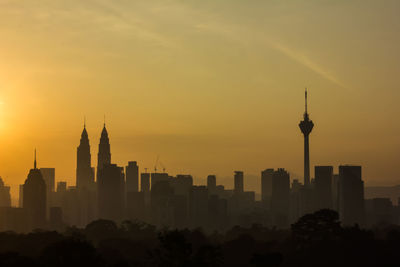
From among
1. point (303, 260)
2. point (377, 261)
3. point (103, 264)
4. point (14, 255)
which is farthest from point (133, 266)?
point (377, 261)

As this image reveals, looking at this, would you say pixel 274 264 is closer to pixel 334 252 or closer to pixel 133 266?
pixel 133 266

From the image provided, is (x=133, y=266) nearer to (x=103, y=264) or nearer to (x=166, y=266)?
(x=103, y=264)

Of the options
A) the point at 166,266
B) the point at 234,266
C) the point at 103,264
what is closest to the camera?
the point at 166,266

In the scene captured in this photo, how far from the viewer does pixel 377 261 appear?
636 ft

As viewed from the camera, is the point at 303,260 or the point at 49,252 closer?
the point at 49,252

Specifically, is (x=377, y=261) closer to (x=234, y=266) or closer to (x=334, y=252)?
(x=334, y=252)

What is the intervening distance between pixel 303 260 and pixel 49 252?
2322 inches

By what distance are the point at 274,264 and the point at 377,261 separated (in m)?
45.0

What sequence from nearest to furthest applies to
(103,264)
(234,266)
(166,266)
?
(166,266) < (103,264) < (234,266)

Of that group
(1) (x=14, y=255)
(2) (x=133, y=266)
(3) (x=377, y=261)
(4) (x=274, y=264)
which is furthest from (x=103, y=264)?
(3) (x=377, y=261)

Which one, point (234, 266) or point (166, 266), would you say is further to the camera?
point (234, 266)

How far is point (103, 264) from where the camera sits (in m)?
154

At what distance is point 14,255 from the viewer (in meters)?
161

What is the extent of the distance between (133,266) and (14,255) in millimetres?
21851
